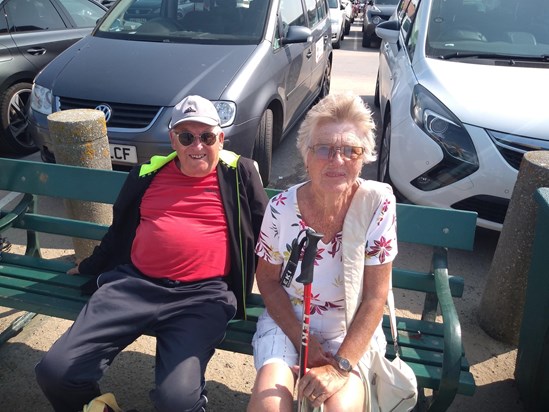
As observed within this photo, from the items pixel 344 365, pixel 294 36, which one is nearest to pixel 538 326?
pixel 344 365

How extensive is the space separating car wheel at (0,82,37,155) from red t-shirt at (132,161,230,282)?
3.65 meters

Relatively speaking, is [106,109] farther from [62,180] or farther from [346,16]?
[346,16]

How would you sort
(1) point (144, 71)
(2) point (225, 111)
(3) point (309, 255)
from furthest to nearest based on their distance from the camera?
(1) point (144, 71) < (2) point (225, 111) < (3) point (309, 255)

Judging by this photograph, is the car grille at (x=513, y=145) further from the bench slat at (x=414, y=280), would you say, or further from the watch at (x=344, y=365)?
the watch at (x=344, y=365)

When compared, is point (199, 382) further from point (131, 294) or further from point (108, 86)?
point (108, 86)

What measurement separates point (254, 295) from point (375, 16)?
38.9 feet

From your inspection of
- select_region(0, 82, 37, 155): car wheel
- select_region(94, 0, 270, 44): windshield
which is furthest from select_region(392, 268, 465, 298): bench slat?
select_region(0, 82, 37, 155): car wheel

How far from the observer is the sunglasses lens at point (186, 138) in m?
2.40

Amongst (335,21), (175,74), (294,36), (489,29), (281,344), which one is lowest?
(335,21)

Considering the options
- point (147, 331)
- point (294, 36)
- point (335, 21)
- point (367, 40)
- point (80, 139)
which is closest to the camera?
point (147, 331)

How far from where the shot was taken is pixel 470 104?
11.5 ft

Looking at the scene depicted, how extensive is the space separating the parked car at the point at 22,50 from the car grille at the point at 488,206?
14.6 ft

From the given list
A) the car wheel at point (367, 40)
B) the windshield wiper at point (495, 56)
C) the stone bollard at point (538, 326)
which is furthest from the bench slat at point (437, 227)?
the car wheel at point (367, 40)

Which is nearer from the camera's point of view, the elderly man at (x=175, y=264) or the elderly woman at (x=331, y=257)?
the elderly woman at (x=331, y=257)
